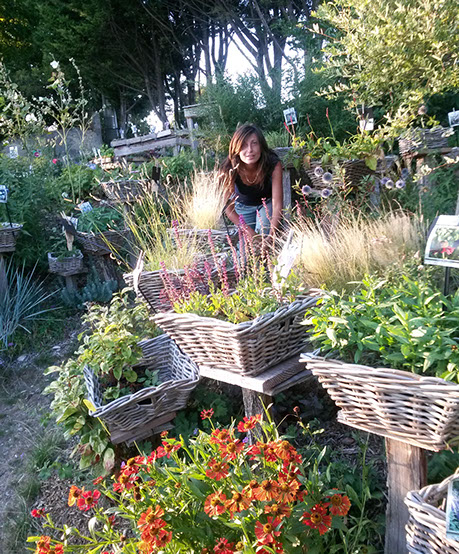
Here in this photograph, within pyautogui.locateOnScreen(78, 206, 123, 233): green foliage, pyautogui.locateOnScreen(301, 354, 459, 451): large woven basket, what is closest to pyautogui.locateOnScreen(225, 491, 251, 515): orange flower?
pyautogui.locateOnScreen(301, 354, 459, 451): large woven basket

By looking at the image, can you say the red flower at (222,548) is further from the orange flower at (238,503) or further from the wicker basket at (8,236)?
the wicker basket at (8,236)

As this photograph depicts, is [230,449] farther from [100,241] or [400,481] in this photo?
[100,241]

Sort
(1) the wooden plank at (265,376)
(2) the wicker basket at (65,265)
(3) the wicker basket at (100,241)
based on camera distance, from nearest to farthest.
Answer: (1) the wooden plank at (265,376) < (3) the wicker basket at (100,241) < (2) the wicker basket at (65,265)

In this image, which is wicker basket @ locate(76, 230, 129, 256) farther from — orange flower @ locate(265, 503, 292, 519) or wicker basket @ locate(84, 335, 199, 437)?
orange flower @ locate(265, 503, 292, 519)

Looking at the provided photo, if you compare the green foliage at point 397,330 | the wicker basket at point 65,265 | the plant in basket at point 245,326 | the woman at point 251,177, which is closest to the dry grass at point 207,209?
the woman at point 251,177

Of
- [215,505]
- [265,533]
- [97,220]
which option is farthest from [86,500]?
[97,220]

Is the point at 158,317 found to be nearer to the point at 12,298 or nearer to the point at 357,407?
the point at 357,407

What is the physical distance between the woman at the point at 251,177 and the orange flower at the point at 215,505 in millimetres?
2308

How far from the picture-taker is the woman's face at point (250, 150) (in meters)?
3.51

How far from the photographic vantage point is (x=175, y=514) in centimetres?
136

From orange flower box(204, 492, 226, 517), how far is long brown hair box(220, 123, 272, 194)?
2571 mm

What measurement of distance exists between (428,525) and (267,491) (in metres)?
0.39

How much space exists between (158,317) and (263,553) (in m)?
0.98

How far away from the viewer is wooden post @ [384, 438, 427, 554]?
4.58ft
